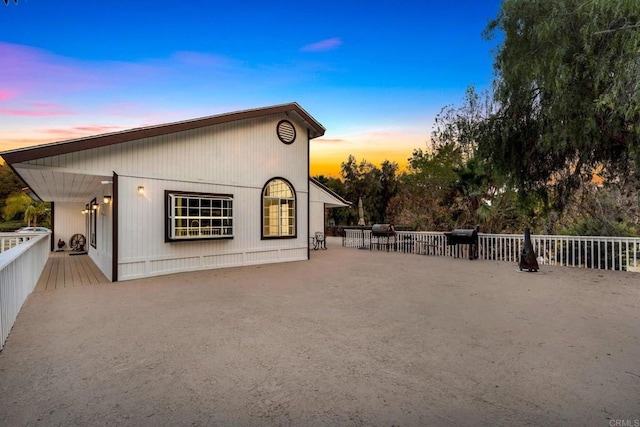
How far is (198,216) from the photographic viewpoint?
26.7 ft

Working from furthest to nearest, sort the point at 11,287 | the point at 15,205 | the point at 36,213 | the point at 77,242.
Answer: the point at 15,205, the point at 36,213, the point at 77,242, the point at 11,287

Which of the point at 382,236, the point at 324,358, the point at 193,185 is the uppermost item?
the point at 193,185

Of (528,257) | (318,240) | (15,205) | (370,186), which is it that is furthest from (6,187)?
(528,257)

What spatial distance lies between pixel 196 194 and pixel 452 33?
8.61m

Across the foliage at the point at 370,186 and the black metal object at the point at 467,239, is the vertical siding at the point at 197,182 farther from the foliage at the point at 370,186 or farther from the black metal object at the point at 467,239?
the foliage at the point at 370,186

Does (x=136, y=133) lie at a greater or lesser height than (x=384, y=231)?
greater

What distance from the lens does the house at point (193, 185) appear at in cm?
689

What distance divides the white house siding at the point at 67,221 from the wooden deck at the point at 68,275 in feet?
14.8

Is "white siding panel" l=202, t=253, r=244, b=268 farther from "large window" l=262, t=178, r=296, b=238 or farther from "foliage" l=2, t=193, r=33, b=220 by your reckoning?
"foliage" l=2, t=193, r=33, b=220

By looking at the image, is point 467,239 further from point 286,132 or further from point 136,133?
point 136,133

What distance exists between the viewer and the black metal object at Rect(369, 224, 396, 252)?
13.3 m

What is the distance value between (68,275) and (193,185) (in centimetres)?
383

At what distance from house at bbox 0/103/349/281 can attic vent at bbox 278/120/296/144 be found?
3 centimetres

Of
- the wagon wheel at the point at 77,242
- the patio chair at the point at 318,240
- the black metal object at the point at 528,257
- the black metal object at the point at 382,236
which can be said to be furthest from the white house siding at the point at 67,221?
the black metal object at the point at 528,257
